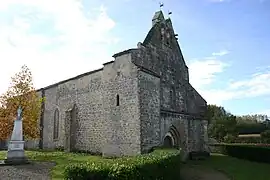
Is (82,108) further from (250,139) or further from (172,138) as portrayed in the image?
(250,139)

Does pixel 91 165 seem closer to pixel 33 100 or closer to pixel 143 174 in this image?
pixel 143 174

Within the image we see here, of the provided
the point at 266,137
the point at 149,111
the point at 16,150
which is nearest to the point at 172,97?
the point at 149,111

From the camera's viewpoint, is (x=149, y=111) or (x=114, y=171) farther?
(x=149, y=111)

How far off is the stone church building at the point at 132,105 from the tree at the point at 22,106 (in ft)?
7.90

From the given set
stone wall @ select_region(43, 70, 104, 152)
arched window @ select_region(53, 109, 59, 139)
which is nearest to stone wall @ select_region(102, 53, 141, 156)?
stone wall @ select_region(43, 70, 104, 152)

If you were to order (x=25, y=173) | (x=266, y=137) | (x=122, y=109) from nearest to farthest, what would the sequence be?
(x=25, y=173) → (x=122, y=109) → (x=266, y=137)

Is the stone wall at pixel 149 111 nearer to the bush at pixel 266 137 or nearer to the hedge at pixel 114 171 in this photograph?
the hedge at pixel 114 171

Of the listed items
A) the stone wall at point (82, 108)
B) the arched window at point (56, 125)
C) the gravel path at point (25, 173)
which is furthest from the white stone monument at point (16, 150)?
the arched window at point (56, 125)

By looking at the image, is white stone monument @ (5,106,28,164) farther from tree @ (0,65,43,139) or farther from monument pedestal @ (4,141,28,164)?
tree @ (0,65,43,139)

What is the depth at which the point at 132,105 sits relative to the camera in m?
17.6

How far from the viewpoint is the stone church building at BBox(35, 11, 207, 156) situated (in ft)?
58.0

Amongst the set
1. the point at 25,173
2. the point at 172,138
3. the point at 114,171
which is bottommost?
the point at 25,173

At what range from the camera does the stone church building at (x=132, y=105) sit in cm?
1767

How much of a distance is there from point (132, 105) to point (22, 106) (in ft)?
39.0
